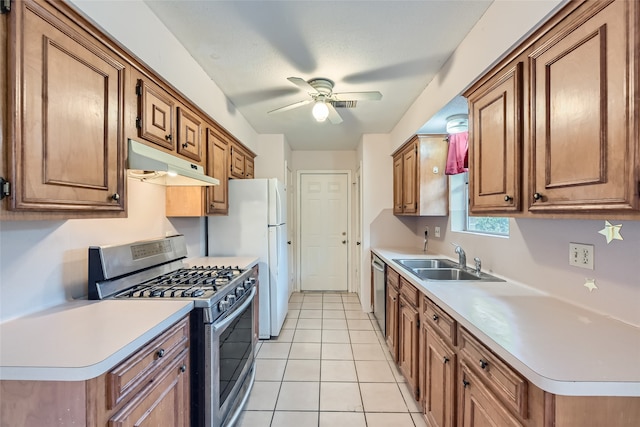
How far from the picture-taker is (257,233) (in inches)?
121

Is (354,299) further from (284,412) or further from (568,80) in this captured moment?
(568,80)

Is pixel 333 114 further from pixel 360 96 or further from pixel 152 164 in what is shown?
pixel 152 164

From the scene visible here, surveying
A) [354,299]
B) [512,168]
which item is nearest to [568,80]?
[512,168]

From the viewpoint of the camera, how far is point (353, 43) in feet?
6.25

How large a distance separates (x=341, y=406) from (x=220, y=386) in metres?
0.93

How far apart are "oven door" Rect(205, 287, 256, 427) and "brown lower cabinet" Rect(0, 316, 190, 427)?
0.74 feet

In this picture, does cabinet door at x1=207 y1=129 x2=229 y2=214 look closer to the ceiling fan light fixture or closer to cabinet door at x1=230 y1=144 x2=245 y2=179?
cabinet door at x1=230 y1=144 x2=245 y2=179

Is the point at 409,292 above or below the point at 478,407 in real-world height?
above

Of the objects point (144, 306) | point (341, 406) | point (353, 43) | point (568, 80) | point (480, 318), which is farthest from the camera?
point (341, 406)

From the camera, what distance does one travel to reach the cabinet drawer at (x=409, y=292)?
2.00 meters

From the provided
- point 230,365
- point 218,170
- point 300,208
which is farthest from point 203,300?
point 300,208

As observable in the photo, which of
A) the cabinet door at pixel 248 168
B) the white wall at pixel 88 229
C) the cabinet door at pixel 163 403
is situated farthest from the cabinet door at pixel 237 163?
the cabinet door at pixel 163 403

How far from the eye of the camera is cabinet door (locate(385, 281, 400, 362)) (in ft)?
8.27

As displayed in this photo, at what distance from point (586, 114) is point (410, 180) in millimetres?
2245
